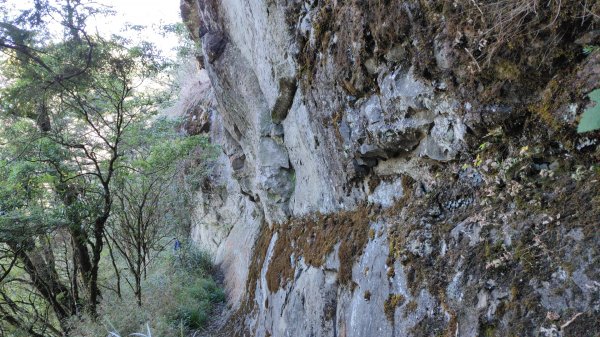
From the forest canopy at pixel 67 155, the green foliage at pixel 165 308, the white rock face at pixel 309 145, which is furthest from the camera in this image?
the green foliage at pixel 165 308

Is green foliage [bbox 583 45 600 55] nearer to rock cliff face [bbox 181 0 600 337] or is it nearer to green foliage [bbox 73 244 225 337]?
rock cliff face [bbox 181 0 600 337]

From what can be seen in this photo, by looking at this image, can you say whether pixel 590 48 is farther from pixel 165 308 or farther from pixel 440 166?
pixel 165 308

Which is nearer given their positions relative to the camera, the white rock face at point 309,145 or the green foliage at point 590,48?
the green foliage at point 590,48

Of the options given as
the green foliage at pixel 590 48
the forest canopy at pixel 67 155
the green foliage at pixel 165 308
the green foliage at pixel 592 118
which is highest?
the forest canopy at pixel 67 155

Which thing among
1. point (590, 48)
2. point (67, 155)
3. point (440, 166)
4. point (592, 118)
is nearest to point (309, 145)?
point (440, 166)

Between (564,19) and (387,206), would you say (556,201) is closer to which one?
(564,19)

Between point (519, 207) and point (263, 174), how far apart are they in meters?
5.88

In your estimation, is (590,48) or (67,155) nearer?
(590,48)

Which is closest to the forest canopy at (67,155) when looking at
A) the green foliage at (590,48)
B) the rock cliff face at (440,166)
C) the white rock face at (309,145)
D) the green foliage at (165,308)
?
the green foliage at (165,308)

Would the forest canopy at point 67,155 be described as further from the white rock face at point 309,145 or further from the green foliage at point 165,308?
the white rock face at point 309,145

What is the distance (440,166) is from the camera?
3.15 meters

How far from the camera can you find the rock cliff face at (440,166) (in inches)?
84.2

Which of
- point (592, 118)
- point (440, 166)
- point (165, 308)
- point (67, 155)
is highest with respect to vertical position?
point (67, 155)

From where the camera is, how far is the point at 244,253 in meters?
11.4
